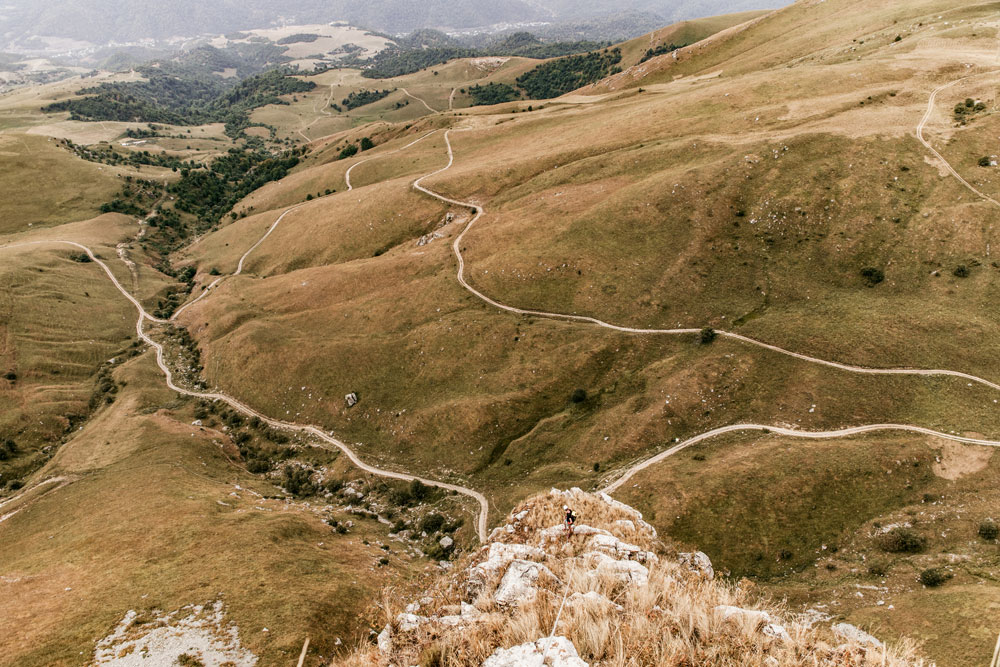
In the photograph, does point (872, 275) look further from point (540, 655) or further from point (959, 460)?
point (540, 655)

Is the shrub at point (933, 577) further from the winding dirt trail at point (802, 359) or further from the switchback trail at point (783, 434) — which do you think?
the winding dirt trail at point (802, 359)

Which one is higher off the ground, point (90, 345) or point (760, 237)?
point (760, 237)

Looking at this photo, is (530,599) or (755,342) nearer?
(530,599)

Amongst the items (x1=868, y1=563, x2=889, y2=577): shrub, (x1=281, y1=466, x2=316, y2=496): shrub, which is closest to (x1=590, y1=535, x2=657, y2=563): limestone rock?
(x1=868, y1=563, x2=889, y2=577): shrub

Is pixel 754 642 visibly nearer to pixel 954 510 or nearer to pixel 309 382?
pixel 954 510

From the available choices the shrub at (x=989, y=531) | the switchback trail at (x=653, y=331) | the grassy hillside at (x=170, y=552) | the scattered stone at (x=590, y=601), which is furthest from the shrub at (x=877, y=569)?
the grassy hillside at (x=170, y=552)

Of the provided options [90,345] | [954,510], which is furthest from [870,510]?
[90,345]
